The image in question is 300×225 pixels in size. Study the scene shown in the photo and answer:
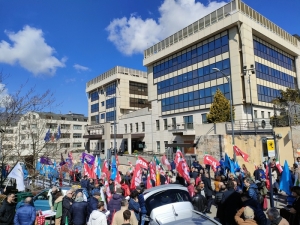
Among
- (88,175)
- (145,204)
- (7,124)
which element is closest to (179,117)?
(88,175)

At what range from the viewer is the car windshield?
22.8ft

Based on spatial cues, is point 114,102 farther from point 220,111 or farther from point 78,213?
point 78,213

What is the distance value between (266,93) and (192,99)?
32.4ft

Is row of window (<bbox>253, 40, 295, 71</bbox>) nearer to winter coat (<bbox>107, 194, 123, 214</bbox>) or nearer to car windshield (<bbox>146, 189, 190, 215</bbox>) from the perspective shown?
car windshield (<bbox>146, 189, 190, 215</bbox>)

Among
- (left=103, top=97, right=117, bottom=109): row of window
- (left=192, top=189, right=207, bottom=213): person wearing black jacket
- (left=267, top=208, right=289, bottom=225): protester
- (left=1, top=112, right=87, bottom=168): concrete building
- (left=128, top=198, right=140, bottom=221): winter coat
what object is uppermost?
(left=103, top=97, right=117, bottom=109): row of window

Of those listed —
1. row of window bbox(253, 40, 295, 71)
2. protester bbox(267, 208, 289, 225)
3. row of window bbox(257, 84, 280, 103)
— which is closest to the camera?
protester bbox(267, 208, 289, 225)

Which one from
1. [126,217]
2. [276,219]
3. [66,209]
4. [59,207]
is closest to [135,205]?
[126,217]

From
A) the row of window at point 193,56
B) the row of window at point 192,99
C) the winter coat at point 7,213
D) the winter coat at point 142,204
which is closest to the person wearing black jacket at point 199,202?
the winter coat at point 142,204

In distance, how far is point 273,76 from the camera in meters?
33.1

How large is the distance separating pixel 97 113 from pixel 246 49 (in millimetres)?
40251

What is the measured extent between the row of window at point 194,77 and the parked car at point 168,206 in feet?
83.3

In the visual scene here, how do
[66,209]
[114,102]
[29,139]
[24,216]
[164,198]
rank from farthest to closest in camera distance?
[114,102] → [29,139] → [66,209] → [164,198] → [24,216]

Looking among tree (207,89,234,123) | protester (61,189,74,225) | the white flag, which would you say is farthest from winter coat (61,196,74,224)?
tree (207,89,234,123)

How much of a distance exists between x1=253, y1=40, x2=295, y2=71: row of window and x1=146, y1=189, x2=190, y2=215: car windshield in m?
28.6
